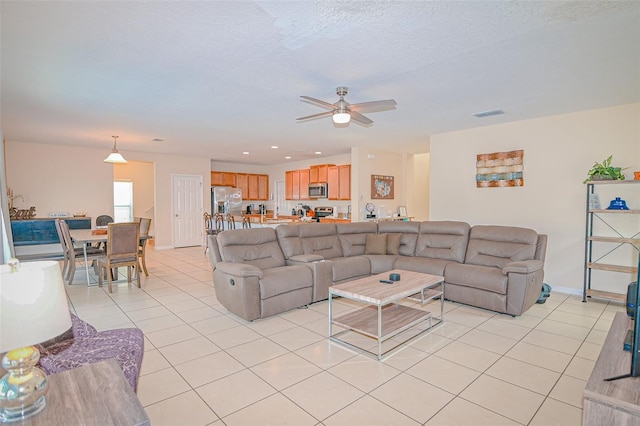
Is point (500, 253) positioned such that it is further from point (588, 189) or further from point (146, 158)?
point (146, 158)

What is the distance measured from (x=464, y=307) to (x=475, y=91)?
253 cm

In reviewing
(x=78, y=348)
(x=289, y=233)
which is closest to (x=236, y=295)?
(x=289, y=233)

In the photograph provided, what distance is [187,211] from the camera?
352 inches

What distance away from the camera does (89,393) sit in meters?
1.24

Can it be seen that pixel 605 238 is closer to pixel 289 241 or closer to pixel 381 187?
pixel 289 241

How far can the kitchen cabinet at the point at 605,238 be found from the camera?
404 centimetres

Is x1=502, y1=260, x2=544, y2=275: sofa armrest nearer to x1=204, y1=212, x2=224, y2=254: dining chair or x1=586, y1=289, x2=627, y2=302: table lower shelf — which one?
x1=586, y1=289, x2=627, y2=302: table lower shelf

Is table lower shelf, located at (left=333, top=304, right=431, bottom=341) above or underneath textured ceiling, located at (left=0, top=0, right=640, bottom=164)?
underneath

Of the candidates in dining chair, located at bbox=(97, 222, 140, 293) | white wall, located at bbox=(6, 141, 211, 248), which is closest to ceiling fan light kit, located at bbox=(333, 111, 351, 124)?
dining chair, located at bbox=(97, 222, 140, 293)

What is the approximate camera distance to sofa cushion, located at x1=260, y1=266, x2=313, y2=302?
3579 mm

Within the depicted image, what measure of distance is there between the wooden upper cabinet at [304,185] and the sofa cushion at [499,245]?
210 inches

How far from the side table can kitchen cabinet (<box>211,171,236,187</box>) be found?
340 inches

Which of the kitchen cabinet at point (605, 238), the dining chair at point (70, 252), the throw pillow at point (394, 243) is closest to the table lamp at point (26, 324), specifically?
the throw pillow at point (394, 243)

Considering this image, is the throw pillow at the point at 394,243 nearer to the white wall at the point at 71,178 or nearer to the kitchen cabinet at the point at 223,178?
the white wall at the point at 71,178
